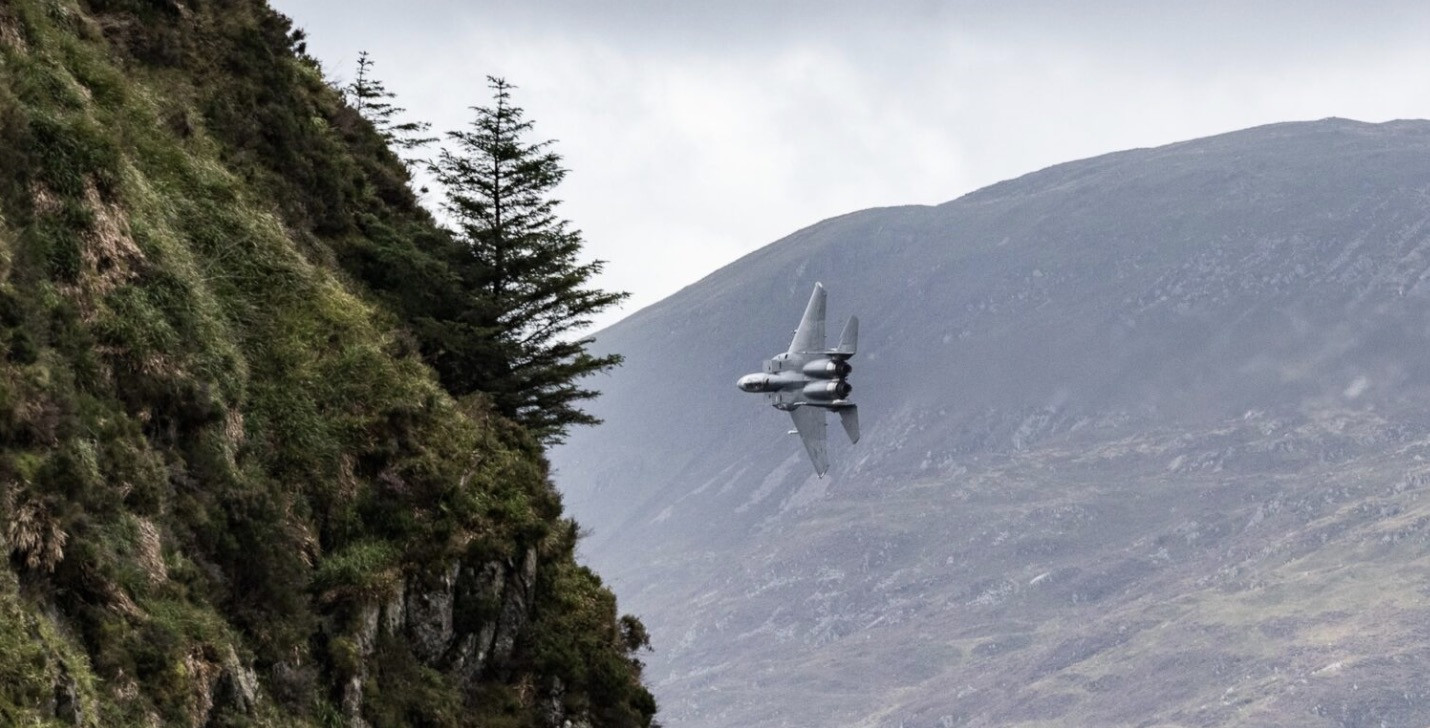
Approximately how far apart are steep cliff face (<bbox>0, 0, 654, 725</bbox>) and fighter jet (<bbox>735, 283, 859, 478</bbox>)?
20290mm

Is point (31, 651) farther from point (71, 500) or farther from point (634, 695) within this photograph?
point (634, 695)

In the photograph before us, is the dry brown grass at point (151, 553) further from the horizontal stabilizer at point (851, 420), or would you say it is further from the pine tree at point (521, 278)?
the horizontal stabilizer at point (851, 420)

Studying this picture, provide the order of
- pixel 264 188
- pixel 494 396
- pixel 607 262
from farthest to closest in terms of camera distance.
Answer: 1. pixel 607 262
2. pixel 494 396
3. pixel 264 188

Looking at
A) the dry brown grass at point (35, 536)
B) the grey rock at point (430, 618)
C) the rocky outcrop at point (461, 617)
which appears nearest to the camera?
the dry brown grass at point (35, 536)

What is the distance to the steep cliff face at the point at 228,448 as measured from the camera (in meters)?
17.8

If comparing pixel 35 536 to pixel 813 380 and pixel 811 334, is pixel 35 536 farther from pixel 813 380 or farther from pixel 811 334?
pixel 811 334

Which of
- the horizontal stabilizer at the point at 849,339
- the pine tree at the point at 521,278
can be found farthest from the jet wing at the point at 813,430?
the pine tree at the point at 521,278

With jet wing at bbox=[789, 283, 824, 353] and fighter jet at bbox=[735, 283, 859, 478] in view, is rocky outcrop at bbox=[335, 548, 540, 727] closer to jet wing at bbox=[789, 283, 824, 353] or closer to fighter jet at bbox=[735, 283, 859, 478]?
fighter jet at bbox=[735, 283, 859, 478]

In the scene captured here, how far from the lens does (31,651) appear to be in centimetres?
1523

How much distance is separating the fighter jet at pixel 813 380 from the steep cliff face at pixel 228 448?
66.6 feet

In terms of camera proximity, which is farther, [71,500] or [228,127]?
[228,127]

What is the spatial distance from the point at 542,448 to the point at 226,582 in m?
13.1

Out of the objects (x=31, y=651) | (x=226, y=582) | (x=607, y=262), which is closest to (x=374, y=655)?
(x=226, y=582)

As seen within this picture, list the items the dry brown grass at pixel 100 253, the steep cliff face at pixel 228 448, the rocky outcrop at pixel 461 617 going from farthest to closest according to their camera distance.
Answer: the rocky outcrop at pixel 461 617 < the dry brown grass at pixel 100 253 < the steep cliff face at pixel 228 448
